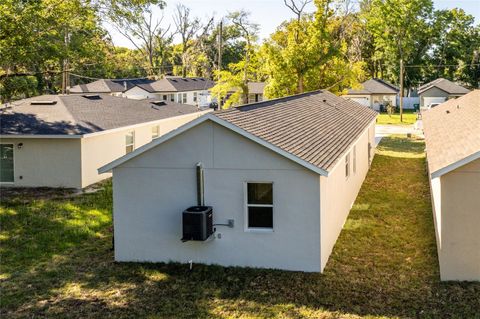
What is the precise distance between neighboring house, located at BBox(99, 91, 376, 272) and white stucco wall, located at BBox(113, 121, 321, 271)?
2 centimetres

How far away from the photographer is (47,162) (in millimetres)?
19797

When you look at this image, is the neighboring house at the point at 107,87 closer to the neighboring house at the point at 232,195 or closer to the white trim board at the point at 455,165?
the neighboring house at the point at 232,195

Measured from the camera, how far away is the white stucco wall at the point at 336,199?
36.0 ft

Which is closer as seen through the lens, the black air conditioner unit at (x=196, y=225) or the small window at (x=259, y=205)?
the black air conditioner unit at (x=196, y=225)

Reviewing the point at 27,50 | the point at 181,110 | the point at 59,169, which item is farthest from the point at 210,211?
the point at 181,110

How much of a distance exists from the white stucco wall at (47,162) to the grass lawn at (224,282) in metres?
4.63

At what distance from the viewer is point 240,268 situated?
11.0 m

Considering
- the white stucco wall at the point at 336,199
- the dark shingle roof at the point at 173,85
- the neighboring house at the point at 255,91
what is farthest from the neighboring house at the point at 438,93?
the white stucco wall at the point at 336,199

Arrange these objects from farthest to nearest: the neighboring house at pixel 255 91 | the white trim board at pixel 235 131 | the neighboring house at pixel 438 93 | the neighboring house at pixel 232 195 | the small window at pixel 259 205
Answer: the neighboring house at pixel 255 91 → the neighboring house at pixel 438 93 → the small window at pixel 259 205 → the neighboring house at pixel 232 195 → the white trim board at pixel 235 131

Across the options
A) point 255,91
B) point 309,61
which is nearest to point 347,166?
point 309,61

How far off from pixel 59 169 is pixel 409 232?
1333cm

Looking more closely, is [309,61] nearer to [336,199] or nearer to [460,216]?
[336,199]

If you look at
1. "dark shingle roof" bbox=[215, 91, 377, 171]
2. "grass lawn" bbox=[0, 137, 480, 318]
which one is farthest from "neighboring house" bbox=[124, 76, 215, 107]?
"grass lawn" bbox=[0, 137, 480, 318]

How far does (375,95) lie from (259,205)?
4838 cm
